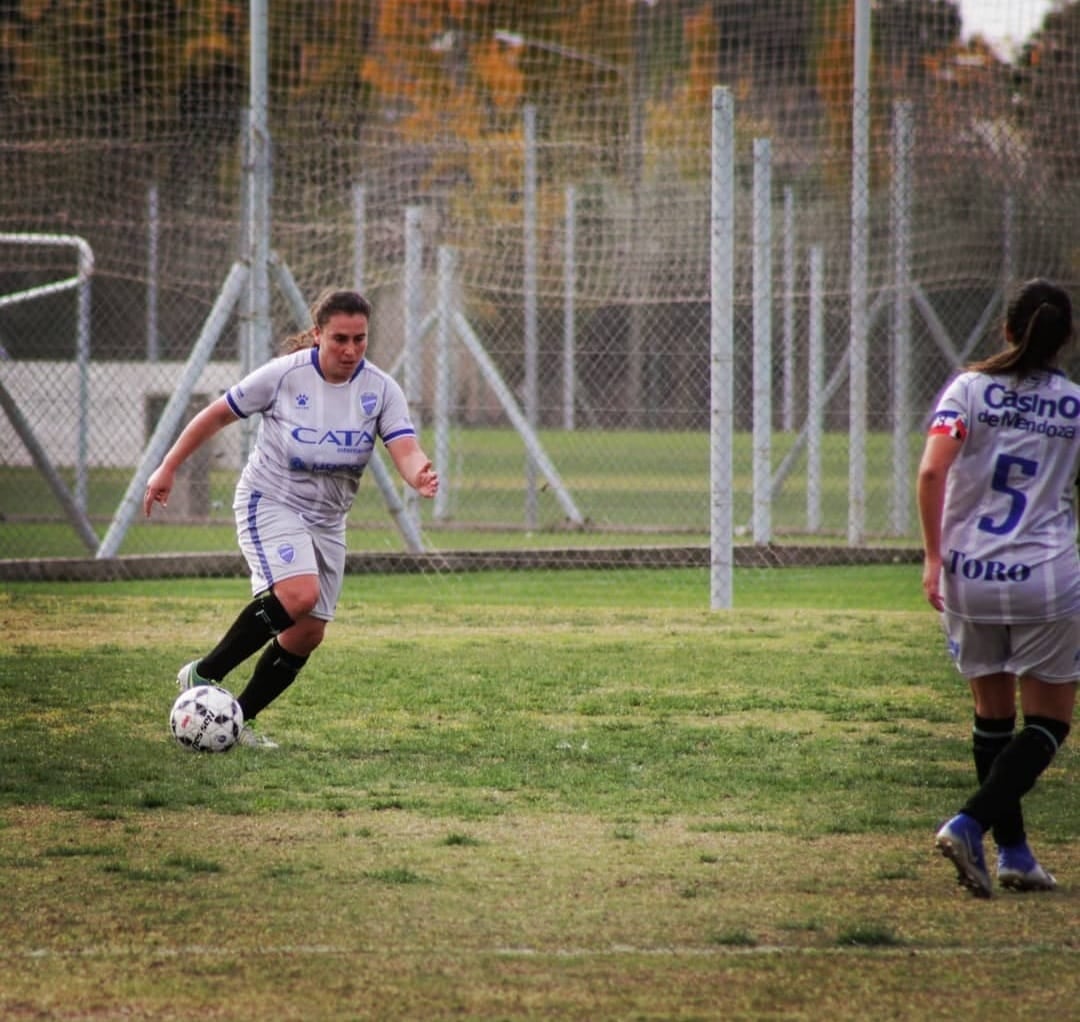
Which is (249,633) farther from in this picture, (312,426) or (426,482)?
(426,482)

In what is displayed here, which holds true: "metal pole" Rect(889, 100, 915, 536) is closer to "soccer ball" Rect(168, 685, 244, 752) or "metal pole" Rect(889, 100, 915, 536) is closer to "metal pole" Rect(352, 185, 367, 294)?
"metal pole" Rect(352, 185, 367, 294)

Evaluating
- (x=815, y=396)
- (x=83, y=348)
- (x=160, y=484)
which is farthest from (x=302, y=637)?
(x=815, y=396)

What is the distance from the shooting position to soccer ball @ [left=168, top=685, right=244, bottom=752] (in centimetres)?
695

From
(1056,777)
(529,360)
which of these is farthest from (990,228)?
(1056,777)

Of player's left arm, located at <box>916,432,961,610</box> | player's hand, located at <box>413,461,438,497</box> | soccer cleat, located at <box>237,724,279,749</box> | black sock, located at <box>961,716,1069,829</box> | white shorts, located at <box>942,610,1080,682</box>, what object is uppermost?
player's left arm, located at <box>916,432,961,610</box>

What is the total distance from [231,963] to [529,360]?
1454 centimetres

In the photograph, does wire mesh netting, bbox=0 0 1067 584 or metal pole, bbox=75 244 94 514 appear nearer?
metal pole, bbox=75 244 94 514

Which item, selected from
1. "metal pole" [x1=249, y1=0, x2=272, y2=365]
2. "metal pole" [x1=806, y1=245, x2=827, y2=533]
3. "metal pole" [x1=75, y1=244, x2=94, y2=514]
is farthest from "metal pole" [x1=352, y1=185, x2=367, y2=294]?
"metal pole" [x1=806, y1=245, x2=827, y2=533]

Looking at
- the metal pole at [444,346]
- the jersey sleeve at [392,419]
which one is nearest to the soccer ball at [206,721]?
the jersey sleeve at [392,419]

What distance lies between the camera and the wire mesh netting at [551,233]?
54.0 ft

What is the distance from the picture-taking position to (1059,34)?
18750 millimetres

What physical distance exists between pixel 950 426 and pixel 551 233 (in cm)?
1483

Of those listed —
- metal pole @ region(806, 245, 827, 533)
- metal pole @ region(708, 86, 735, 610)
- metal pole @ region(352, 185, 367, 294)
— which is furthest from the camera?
metal pole @ region(352, 185, 367, 294)

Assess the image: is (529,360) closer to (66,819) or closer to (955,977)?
(66,819)
